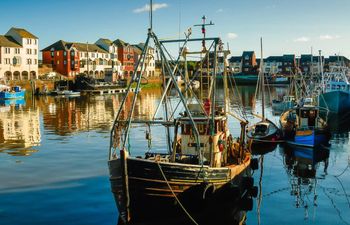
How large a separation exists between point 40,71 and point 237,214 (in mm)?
125933

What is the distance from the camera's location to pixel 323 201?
80.2 feet

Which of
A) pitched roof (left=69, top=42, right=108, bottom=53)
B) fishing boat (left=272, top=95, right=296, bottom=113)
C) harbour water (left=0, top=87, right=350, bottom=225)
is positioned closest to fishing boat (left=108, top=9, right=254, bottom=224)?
harbour water (left=0, top=87, right=350, bottom=225)

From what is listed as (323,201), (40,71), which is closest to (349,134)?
(323,201)

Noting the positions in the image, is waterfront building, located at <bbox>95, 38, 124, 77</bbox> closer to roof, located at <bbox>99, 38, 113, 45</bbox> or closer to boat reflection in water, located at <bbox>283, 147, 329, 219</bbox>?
roof, located at <bbox>99, 38, 113, 45</bbox>

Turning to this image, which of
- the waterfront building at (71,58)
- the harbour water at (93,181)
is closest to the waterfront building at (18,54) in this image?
the waterfront building at (71,58)

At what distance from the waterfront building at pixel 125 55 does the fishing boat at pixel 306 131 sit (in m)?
133

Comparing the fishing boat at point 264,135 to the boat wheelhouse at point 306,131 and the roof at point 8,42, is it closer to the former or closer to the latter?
the boat wheelhouse at point 306,131

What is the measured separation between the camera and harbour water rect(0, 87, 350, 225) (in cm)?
2169

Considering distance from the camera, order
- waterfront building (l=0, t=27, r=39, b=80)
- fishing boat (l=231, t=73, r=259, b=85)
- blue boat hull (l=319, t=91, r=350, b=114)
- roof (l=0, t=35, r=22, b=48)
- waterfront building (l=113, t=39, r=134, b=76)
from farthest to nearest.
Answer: fishing boat (l=231, t=73, r=259, b=85), waterfront building (l=113, t=39, r=134, b=76), roof (l=0, t=35, r=22, b=48), waterfront building (l=0, t=27, r=39, b=80), blue boat hull (l=319, t=91, r=350, b=114)

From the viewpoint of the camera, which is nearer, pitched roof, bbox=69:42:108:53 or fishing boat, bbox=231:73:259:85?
pitched roof, bbox=69:42:108:53

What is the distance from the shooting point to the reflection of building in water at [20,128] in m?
42.0

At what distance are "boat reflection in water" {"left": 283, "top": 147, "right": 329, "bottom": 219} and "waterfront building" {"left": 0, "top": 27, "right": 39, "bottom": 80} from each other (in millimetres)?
98572

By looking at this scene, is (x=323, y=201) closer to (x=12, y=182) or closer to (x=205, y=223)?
(x=205, y=223)

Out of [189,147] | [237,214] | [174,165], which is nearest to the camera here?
[174,165]
